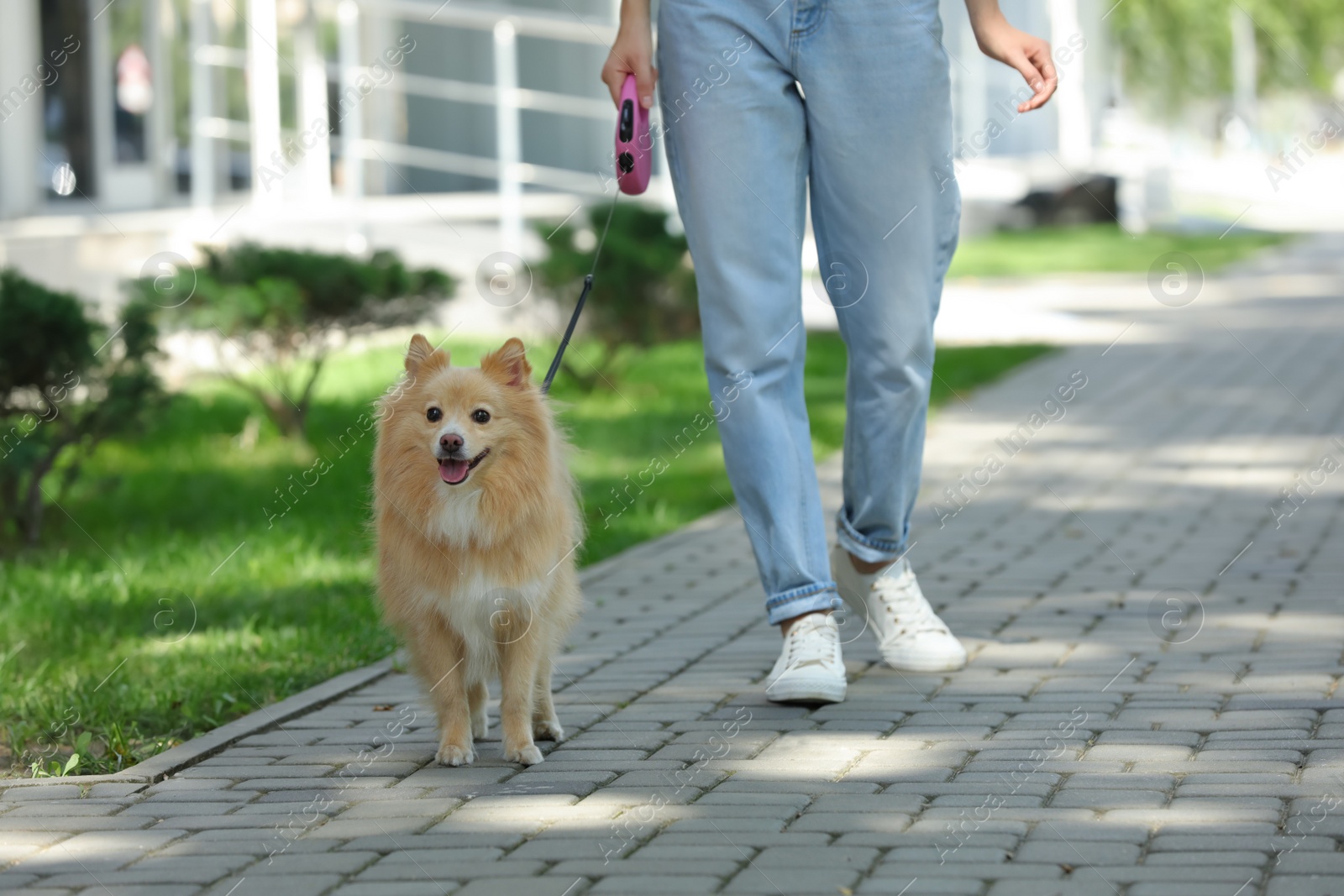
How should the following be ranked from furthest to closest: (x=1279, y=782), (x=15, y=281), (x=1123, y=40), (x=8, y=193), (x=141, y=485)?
(x=1123, y=40) < (x=8, y=193) < (x=141, y=485) < (x=15, y=281) < (x=1279, y=782)

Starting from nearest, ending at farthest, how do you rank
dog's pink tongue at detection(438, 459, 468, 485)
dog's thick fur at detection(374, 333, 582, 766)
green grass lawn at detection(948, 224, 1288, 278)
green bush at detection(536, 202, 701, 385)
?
1. dog's pink tongue at detection(438, 459, 468, 485)
2. dog's thick fur at detection(374, 333, 582, 766)
3. green bush at detection(536, 202, 701, 385)
4. green grass lawn at detection(948, 224, 1288, 278)

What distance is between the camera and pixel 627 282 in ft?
35.2

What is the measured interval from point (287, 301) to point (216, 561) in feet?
7.59

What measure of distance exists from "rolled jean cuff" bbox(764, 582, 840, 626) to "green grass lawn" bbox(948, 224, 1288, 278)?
15538mm

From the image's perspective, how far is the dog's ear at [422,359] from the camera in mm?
3980

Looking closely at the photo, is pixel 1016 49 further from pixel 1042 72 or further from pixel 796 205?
pixel 796 205

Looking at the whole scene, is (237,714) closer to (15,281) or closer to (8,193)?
(15,281)

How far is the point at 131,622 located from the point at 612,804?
2.84 meters

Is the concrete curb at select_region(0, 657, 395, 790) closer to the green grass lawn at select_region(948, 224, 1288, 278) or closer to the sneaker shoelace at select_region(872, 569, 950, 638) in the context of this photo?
the sneaker shoelace at select_region(872, 569, 950, 638)

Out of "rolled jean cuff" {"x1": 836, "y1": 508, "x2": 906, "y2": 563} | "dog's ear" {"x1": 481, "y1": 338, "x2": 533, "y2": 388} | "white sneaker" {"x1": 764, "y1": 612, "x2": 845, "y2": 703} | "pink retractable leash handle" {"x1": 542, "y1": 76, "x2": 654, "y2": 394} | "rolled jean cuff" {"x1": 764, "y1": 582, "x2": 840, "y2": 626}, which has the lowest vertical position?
"white sneaker" {"x1": 764, "y1": 612, "x2": 845, "y2": 703}

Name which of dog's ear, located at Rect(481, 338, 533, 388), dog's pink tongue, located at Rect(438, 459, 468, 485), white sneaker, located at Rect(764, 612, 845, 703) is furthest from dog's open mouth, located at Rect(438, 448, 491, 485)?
white sneaker, located at Rect(764, 612, 845, 703)

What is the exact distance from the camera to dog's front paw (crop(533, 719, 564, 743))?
418 cm

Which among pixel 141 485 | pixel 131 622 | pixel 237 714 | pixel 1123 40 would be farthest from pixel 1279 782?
pixel 1123 40

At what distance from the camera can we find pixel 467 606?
3.91m
